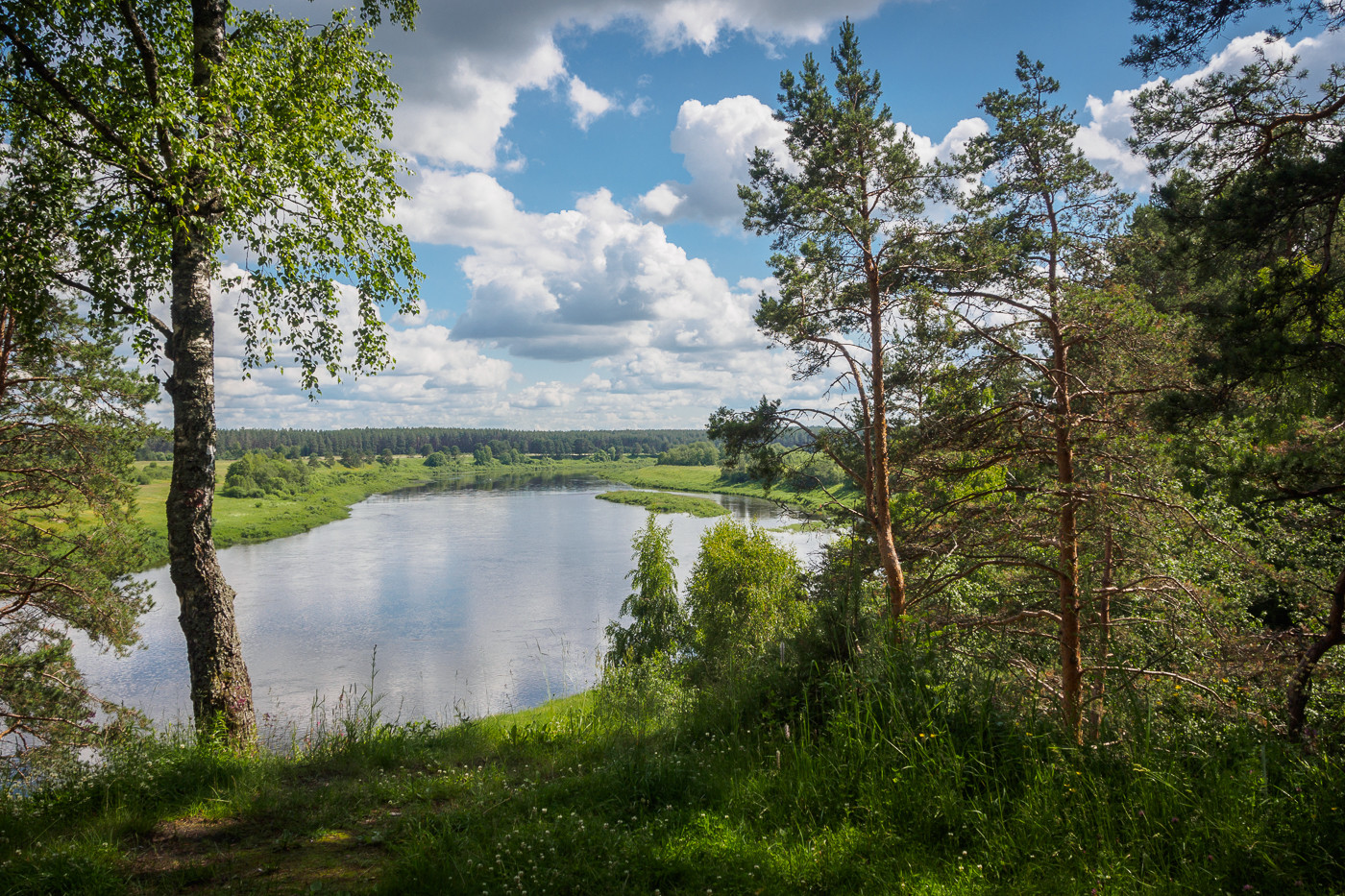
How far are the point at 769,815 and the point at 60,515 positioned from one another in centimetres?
1275

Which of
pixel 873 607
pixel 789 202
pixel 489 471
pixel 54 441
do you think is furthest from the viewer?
pixel 489 471

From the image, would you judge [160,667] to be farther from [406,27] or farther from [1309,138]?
[1309,138]

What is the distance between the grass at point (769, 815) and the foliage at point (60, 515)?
685 centimetres

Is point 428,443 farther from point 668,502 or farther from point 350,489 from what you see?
point 668,502

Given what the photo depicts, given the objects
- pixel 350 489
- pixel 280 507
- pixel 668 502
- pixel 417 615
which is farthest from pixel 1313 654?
pixel 350 489

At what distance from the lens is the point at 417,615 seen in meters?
34.0

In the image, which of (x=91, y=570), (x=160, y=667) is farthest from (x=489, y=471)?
(x=91, y=570)

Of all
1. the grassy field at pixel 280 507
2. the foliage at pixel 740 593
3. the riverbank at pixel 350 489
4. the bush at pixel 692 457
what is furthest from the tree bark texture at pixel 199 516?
the bush at pixel 692 457

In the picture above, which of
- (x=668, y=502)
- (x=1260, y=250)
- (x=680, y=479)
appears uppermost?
(x=1260, y=250)

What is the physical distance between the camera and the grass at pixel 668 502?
6914 cm

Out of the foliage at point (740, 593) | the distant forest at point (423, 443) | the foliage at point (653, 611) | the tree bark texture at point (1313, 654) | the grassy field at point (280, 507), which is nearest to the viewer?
the tree bark texture at point (1313, 654)

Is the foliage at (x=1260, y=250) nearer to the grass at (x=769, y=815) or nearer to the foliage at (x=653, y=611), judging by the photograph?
the grass at (x=769, y=815)

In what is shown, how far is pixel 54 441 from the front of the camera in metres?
9.77

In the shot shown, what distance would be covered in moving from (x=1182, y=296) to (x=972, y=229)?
487cm
